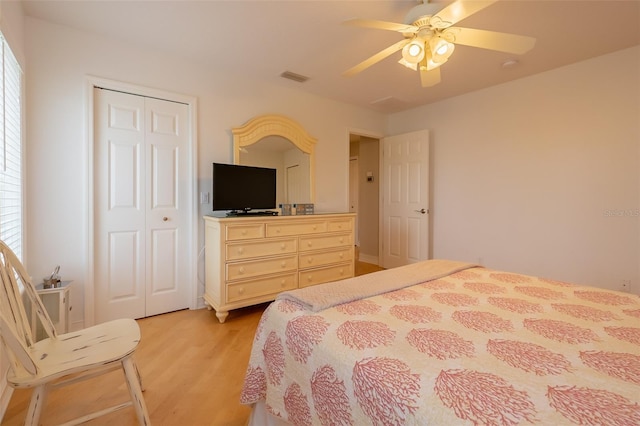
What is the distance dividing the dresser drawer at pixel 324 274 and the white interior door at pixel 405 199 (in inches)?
48.1

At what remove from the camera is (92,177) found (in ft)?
7.71

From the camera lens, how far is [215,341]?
87.4 inches

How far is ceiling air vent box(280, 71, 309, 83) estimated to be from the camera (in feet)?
9.98

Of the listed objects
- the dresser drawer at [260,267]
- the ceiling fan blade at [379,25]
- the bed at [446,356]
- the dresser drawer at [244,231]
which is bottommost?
the dresser drawer at [260,267]

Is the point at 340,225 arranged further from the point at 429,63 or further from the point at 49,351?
the point at 49,351

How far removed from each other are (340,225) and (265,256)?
98cm

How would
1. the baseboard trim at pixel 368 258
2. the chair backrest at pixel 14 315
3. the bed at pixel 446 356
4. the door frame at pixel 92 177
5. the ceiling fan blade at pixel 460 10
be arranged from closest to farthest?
the bed at pixel 446 356
the chair backrest at pixel 14 315
the ceiling fan blade at pixel 460 10
the door frame at pixel 92 177
the baseboard trim at pixel 368 258

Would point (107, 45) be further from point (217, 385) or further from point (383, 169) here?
point (383, 169)

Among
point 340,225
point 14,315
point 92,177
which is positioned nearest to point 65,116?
point 92,177

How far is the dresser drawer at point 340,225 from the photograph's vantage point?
10.4ft

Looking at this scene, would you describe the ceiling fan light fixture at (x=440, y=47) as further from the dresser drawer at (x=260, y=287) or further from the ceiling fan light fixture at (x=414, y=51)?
the dresser drawer at (x=260, y=287)

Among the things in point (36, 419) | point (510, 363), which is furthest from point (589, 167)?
point (36, 419)

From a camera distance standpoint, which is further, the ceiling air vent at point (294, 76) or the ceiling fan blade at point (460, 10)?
the ceiling air vent at point (294, 76)

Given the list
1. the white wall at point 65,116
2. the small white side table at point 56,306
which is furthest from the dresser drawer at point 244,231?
the small white side table at point 56,306
